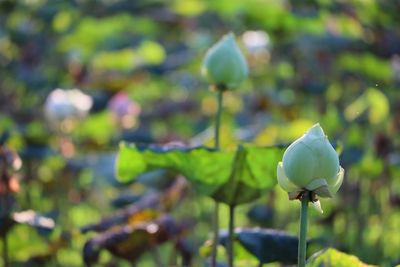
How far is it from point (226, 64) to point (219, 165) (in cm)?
14

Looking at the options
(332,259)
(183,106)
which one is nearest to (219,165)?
(332,259)

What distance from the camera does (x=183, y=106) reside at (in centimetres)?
270

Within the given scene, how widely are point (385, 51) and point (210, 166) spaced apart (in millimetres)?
1343

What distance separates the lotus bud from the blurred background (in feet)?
0.90

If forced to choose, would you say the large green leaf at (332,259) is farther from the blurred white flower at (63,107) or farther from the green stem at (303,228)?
the blurred white flower at (63,107)

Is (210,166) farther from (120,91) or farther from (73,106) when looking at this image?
(120,91)

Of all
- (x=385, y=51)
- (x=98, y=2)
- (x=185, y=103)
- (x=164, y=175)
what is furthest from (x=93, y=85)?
(x=98, y=2)

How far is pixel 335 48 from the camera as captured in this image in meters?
2.24

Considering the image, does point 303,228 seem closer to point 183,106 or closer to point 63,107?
point 63,107

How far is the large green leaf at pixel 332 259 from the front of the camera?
80 cm

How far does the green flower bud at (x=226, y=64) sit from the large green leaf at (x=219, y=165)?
11 centimetres

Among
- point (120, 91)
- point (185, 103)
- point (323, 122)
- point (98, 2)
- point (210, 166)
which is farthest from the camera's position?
point (98, 2)

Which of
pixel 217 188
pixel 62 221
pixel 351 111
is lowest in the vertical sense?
pixel 62 221

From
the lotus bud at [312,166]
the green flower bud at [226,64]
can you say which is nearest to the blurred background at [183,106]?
the green flower bud at [226,64]
